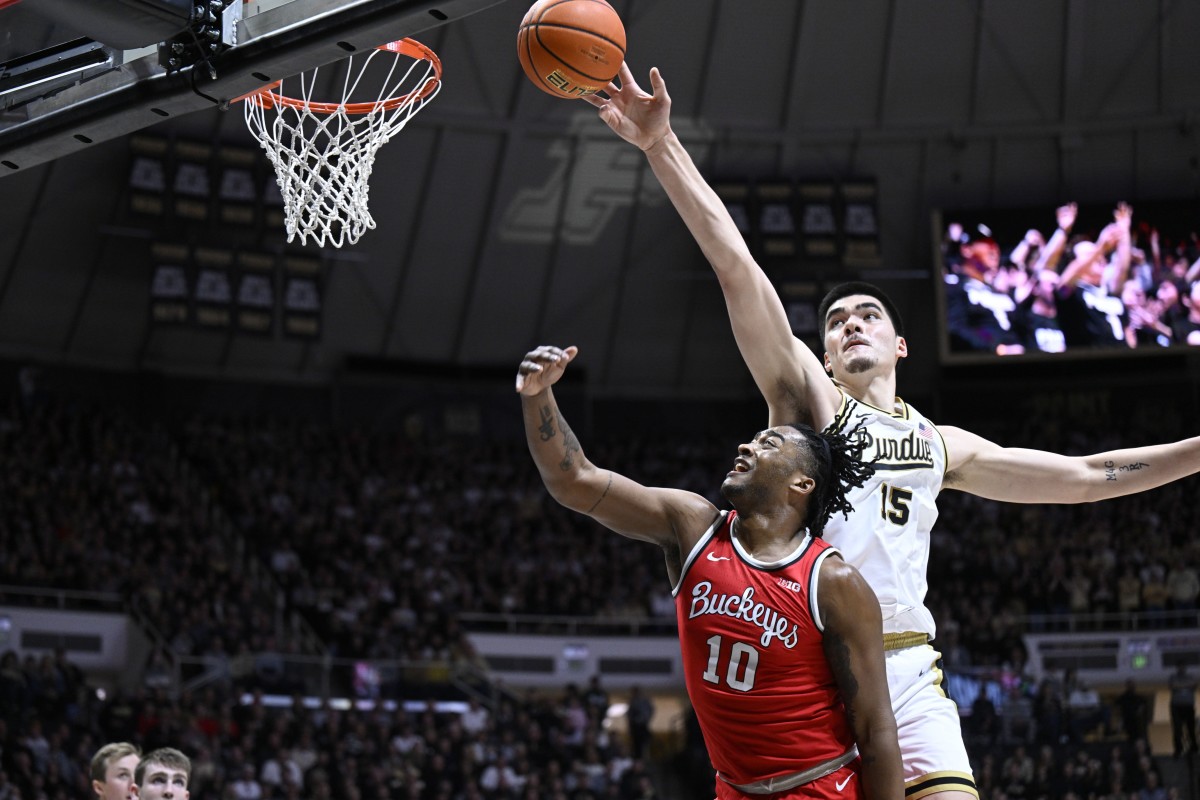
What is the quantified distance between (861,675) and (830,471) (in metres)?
0.69

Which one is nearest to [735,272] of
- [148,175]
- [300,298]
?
[148,175]

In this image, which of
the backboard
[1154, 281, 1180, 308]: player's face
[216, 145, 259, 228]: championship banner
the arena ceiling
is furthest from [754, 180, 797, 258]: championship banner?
the backboard

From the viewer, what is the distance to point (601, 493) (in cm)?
430

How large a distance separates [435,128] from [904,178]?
8.52 m

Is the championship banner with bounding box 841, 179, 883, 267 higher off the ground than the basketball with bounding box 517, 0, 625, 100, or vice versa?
the championship banner with bounding box 841, 179, 883, 267

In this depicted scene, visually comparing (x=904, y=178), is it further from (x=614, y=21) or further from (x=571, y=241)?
(x=614, y=21)

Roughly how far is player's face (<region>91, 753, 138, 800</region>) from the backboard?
8.91 feet

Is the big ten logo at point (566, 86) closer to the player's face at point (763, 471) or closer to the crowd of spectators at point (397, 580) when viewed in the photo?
the player's face at point (763, 471)

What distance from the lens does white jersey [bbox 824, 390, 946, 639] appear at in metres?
4.77

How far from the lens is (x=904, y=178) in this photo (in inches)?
1065

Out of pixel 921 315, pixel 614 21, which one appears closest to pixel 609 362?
pixel 921 315

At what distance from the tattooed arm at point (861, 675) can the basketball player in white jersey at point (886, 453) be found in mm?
521

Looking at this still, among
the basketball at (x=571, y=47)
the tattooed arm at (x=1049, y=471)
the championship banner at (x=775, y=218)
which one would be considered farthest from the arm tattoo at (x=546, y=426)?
the championship banner at (x=775, y=218)

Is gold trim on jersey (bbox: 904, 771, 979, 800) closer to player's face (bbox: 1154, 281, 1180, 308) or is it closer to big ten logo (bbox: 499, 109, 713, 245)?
big ten logo (bbox: 499, 109, 713, 245)
